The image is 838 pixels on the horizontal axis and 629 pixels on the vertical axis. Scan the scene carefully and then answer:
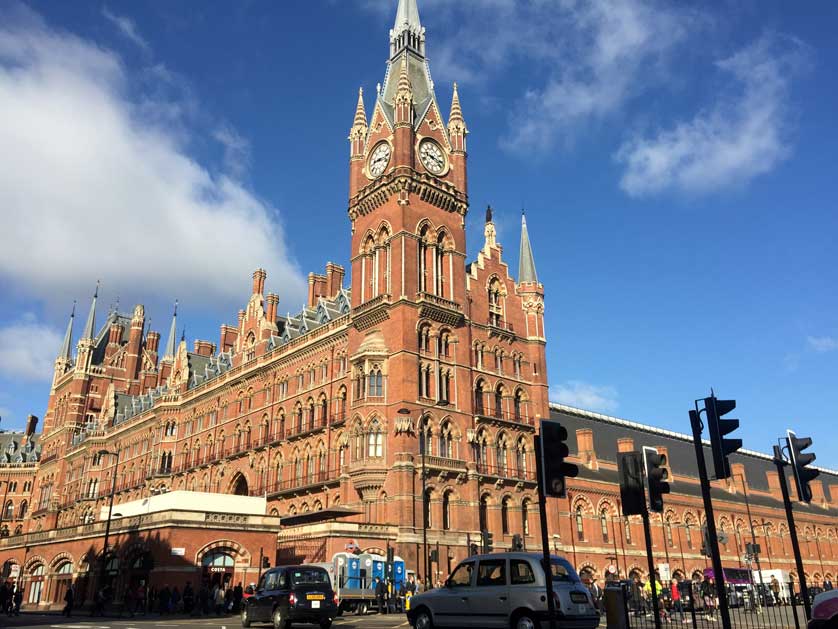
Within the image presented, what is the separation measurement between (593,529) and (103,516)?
38.6 metres

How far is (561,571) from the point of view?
1709 centimetres

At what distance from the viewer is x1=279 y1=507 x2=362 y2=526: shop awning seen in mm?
45125

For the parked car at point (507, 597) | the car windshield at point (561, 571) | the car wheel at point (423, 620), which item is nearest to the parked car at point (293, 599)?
the car wheel at point (423, 620)

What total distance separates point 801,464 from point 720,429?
349cm

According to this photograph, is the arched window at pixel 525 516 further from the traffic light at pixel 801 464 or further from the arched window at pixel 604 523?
the traffic light at pixel 801 464

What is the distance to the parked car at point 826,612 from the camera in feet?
41.3

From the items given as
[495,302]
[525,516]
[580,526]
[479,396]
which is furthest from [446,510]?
→ [495,302]

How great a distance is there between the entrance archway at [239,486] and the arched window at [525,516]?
2514 centimetres

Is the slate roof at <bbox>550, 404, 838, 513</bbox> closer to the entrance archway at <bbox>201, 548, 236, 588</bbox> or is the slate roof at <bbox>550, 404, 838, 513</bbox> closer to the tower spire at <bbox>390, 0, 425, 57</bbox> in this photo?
the entrance archway at <bbox>201, 548, 236, 588</bbox>

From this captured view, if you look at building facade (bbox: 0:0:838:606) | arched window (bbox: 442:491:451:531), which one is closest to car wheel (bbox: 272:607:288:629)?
building facade (bbox: 0:0:838:606)

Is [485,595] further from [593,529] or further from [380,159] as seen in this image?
[593,529]

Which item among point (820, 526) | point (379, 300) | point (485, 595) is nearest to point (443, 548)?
point (379, 300)

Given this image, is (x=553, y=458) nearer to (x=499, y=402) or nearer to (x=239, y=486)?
(x=499, y=402)

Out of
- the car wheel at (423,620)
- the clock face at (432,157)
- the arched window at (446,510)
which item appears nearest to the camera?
the car wheel at (423,620)
